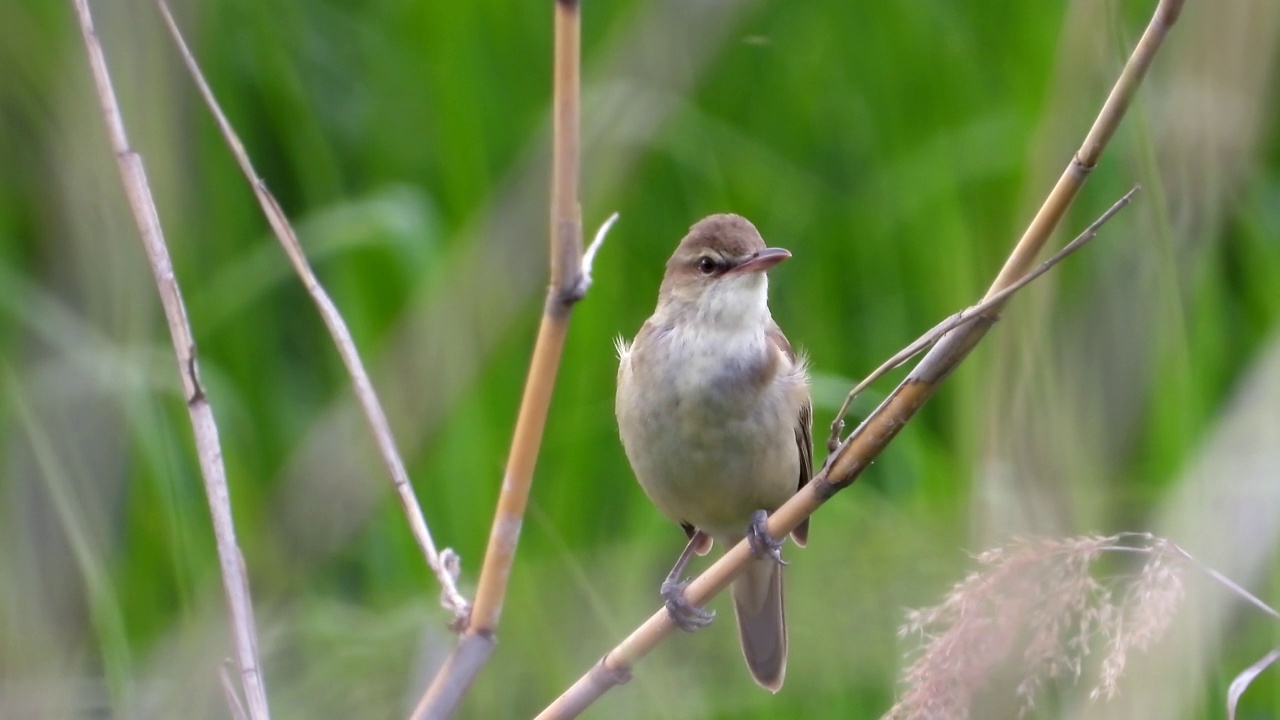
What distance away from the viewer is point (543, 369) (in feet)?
4.58

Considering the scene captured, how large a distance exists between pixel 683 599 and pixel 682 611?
7 cm

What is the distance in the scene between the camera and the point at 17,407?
8.06ft

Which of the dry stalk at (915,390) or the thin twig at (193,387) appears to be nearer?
the dry stalk at (915,390)

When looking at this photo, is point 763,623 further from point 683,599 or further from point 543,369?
point 543,369

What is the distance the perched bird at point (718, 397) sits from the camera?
8.39 feet

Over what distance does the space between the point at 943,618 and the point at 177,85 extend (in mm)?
1574

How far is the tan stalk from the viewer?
1305 millimetres

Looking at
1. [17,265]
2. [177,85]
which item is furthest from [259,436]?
[177,85]

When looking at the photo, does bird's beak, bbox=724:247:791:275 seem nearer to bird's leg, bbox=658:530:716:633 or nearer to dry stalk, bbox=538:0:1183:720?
bird's leg, bbox=658:530:716:633

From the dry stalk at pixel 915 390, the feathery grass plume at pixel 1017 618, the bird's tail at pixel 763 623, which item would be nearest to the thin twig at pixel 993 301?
Result: the dry stalk at pixel 915 390

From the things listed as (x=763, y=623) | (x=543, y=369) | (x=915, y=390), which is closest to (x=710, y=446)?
(x=763, y=623)

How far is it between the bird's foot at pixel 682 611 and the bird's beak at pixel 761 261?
1.92 feet

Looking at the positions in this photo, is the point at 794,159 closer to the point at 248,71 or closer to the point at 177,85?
the point at 248,71

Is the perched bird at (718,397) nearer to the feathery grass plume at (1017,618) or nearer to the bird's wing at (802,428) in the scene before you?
the bird's wing at (802,428)
